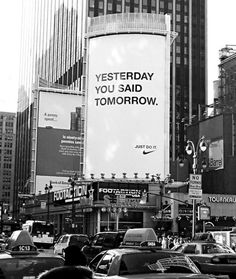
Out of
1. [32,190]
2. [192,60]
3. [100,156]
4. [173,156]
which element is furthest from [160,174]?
[192,60]

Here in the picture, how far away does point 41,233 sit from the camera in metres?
47.7

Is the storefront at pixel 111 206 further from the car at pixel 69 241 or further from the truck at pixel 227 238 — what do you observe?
the truck at pixel 227 238

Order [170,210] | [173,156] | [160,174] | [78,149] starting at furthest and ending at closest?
[173,156], [78,149], [160,174], [170,210]

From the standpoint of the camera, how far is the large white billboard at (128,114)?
73500mm

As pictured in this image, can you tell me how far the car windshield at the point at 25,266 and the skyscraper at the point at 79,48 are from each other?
11608 centimetres

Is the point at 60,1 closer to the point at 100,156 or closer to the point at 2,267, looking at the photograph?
the point at 100,156

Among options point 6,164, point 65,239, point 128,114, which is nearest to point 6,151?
point 6,164

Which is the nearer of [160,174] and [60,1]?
[160,174]

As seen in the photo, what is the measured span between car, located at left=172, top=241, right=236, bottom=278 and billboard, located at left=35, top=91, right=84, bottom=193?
64878 millimetres

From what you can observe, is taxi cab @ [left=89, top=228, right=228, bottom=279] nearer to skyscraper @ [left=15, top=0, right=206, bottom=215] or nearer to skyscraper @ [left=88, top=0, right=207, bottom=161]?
skyscraper @ [left=15, top=0, right=206, bottom=215]

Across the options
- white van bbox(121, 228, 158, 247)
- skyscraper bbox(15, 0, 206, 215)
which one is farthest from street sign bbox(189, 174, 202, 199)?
skyscraper bbox(15, 0, 206, 215)

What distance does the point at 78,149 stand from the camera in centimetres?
8856

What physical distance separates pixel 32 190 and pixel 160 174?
90.9ft

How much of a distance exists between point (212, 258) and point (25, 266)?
35.1 feet
